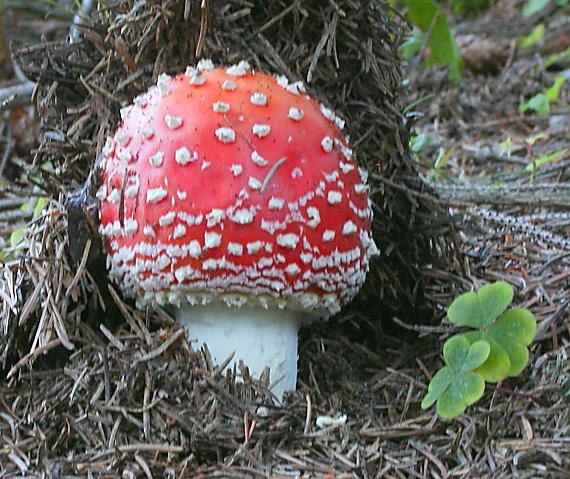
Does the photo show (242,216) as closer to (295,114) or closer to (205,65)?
(295,114)

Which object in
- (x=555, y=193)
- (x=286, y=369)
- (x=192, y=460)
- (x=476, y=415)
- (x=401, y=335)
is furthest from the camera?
(x=555, y=193)

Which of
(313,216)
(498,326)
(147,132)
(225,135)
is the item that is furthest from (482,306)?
(147,132)

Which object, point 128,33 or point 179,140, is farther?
point 128,33

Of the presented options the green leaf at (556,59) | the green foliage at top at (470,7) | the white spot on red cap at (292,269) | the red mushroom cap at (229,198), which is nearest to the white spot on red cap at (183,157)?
the red mushroom cap at (229,198)

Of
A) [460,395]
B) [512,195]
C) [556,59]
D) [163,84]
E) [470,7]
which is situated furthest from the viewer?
[470,7]

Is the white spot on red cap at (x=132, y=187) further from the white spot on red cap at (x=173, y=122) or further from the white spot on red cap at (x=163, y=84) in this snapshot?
the white spot on red cap at (x=163, y=84)

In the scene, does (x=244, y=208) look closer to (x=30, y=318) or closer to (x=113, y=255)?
(x=113, y=255)

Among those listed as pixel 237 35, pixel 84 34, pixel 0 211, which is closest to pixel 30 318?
pixel 84 34

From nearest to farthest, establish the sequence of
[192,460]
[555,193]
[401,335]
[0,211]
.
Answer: [192,460], [401,335], [555,193], [0,211]
